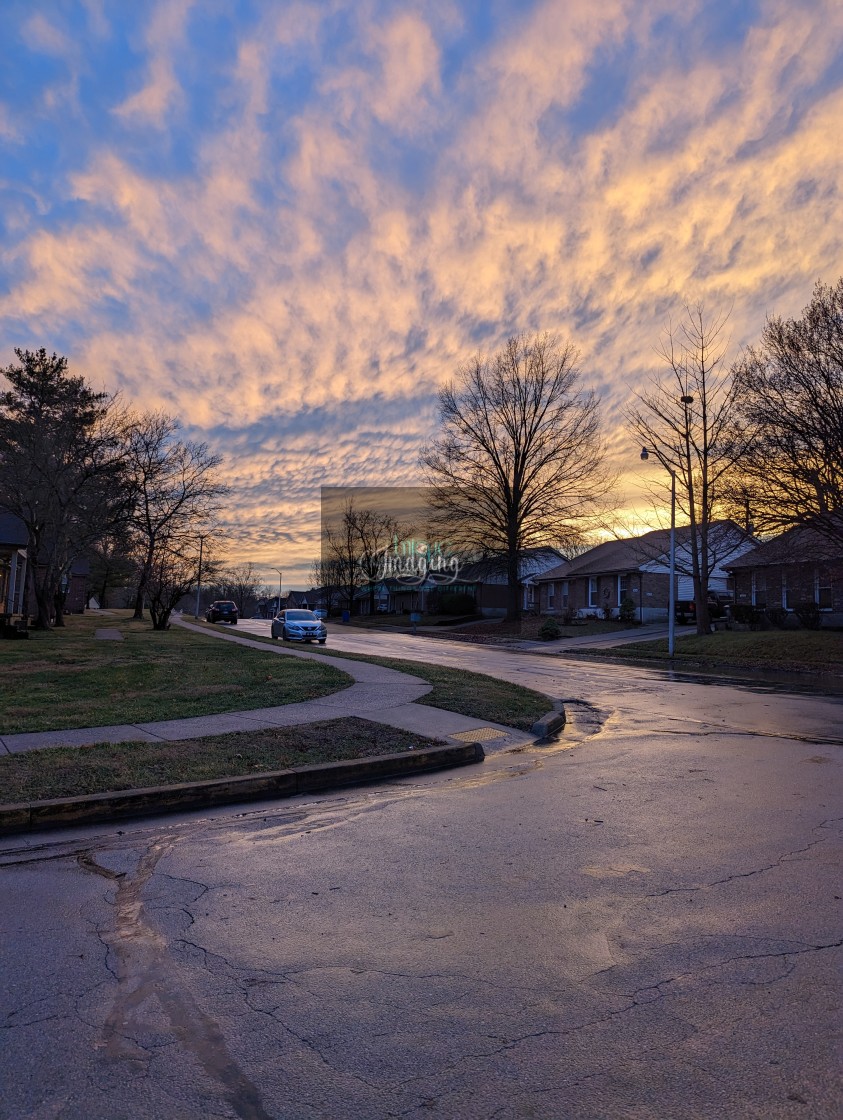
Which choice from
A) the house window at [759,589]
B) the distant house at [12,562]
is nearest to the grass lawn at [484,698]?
the distant house at [12,562]

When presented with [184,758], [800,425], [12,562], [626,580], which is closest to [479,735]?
[184,758]

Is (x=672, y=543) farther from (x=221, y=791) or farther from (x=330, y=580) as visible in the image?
(x=330, y=580)

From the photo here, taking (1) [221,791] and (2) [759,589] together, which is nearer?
(1) [221,791]

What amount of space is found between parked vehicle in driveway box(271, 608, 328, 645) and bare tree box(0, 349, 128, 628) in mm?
8893

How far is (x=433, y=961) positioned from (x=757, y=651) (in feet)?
88.7

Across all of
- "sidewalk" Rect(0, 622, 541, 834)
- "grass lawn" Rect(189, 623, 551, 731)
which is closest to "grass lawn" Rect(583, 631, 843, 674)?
"grass lawn" Rect(189, 623, 551, 731)

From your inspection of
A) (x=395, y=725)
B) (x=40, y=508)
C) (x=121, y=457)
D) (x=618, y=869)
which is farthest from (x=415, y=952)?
(x=121, y=457)

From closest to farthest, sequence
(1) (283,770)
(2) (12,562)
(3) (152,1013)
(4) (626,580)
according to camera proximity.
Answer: (3) (152,1013), (1) (283,770), (2) (12,562), (4) (626,580)

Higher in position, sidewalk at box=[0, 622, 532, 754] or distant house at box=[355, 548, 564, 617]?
distant house at box=[355, 548, 564, 617]

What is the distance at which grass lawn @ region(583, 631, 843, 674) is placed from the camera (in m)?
25.1

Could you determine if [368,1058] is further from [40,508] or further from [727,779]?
[40,508]

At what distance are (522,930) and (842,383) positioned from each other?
2460cm

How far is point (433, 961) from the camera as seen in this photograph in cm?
369

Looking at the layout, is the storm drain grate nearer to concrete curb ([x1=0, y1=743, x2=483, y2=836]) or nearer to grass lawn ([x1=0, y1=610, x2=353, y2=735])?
concrete curb ([x1=0, y1=743, x2=483, y2=836])
